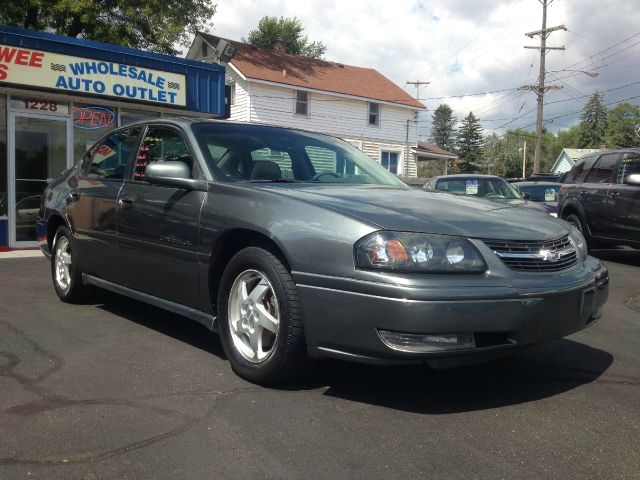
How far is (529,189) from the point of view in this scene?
15094 millimetres

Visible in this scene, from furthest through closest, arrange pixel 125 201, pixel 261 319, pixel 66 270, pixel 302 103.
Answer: pixel 302 103
pixel 66 270
pixel 125 201
pixel 261 319

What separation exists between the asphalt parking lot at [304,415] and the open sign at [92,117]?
7.83 m

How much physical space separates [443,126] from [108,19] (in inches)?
4056

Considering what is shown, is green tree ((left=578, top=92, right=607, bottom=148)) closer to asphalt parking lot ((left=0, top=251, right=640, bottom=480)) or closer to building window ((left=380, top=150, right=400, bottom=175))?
building window ((left=380, top=150, right=400, bottom=175))

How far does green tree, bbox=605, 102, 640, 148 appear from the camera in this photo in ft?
316

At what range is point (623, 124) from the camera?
99.5 m

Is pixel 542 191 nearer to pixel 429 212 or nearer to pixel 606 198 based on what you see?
pixel 606 198

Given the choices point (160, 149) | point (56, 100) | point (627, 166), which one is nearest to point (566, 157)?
point (627, 166)

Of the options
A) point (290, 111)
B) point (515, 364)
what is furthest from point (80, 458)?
point (290, 111)

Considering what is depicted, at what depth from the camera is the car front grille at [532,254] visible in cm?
335

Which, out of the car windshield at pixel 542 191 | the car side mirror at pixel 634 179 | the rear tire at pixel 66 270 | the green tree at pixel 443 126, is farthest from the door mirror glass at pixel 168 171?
the green tree at pixel 443 126

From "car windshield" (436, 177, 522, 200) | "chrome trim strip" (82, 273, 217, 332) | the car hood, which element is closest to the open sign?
"car windshield" (436, 177, 522, 200)

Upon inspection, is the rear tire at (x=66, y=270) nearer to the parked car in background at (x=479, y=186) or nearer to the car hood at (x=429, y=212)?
the car hood at (x=429, y=212)

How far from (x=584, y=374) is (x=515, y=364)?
16.5 inches
